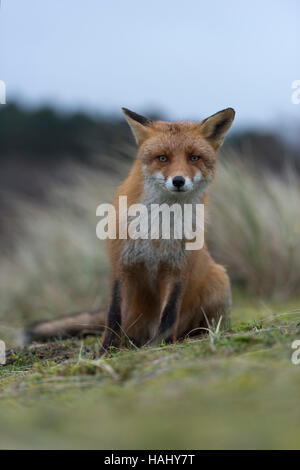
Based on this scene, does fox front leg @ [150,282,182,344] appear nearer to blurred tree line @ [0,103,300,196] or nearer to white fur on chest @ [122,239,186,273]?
white fur on chest @ [122,239,186,273]

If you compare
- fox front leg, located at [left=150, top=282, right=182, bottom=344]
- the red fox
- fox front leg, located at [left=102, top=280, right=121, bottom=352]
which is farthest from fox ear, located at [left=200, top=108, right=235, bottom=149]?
fox front leg, located at [left=102, top=280, right=121, bottom=352]

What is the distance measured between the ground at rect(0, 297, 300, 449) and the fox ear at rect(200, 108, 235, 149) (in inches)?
62.6

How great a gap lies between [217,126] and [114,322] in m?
1.67

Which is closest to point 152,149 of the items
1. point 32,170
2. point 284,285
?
point 284,285

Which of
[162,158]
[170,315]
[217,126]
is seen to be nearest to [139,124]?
[162,158]

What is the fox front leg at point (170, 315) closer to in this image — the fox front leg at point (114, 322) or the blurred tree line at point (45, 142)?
the fox front leg at point (114, 322)

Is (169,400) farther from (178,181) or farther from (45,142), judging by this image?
(45,142)

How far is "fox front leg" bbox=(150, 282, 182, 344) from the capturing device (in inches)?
165

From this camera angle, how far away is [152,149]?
413 centimetres

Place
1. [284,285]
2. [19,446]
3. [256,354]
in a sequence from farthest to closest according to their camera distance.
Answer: [284,285], [256,354], [19,446]

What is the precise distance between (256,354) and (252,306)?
158 inches
